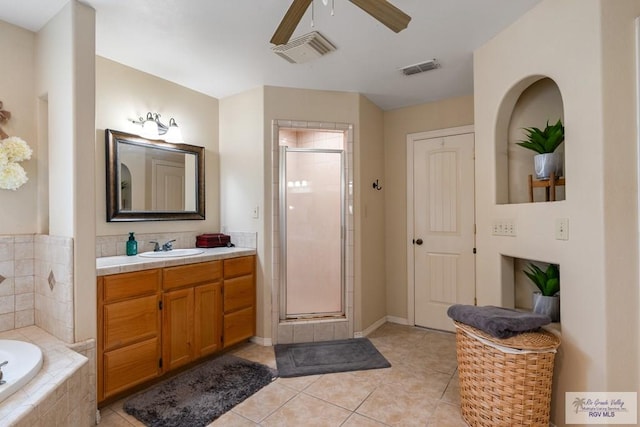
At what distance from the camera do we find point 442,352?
9.55 ft

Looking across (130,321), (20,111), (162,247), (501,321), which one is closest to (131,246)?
(162,247)

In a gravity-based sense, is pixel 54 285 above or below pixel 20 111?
below

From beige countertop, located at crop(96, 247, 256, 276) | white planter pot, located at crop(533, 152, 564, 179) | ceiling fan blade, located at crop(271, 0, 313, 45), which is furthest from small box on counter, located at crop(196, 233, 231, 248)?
white planter pot, located at crop(533, 152, 564, 179)

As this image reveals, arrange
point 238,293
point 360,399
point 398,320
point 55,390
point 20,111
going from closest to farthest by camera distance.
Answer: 1. point 55,390
2. point 20,111
3. point 360,399
4. point 238,293
5. point 398,320

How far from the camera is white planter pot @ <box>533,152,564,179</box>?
75.7 inches

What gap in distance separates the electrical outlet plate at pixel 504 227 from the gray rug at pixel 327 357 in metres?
1.40

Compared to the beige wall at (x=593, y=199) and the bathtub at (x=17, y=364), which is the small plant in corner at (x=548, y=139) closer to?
the beige wall at (x=593, y=199)

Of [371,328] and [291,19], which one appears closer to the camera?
[291,19]

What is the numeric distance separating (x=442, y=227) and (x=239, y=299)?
7.45 feet

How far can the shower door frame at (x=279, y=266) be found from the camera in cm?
305

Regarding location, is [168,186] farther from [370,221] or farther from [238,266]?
[370,221]

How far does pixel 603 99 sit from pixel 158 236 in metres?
3.23

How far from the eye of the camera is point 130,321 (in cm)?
210

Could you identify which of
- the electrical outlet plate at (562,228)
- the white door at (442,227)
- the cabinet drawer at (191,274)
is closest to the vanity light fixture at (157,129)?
the cabinet drawer at (191,274)
